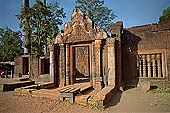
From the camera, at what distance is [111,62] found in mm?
8016

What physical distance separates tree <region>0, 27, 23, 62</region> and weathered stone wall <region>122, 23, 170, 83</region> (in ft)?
70.9

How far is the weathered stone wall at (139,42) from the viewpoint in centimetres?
906

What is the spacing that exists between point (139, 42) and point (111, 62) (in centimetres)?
320

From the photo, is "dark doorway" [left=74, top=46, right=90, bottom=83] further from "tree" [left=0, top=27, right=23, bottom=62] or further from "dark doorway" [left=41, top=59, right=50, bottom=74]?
"tree" [left=0, top=27, right=23, bottom=62]

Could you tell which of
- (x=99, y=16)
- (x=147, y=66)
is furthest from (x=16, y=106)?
(x=99, y=16)

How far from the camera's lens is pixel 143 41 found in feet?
31.5

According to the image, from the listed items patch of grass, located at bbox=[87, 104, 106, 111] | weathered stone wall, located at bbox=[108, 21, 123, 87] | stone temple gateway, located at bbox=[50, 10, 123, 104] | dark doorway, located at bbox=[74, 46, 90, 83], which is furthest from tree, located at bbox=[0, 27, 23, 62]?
patch of grass, located at bbox=[87, 104, 106, 111]

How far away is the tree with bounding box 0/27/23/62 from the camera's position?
26172 mm

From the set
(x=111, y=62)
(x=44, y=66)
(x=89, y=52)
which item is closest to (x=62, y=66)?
(x=89, y=52)

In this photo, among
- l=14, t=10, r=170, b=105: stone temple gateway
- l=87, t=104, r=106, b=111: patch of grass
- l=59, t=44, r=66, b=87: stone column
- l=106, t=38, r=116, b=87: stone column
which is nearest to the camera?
l=87, t=104, r=106, b=111: patch of grass

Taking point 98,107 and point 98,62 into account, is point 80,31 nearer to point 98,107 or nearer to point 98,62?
point 98,62

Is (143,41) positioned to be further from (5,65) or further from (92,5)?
(5,65)

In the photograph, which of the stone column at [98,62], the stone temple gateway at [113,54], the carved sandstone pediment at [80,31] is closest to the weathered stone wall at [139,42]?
the stone temple gateway at [113,54]

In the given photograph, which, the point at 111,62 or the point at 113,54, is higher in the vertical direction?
the point at 113,54
